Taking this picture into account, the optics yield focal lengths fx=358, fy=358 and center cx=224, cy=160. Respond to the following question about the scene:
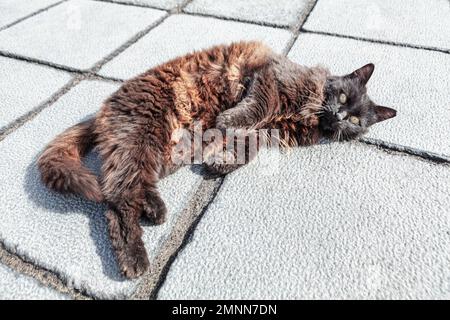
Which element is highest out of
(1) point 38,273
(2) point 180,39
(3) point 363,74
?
(3) point 363,74

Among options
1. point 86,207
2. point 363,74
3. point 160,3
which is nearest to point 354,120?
point 363,74

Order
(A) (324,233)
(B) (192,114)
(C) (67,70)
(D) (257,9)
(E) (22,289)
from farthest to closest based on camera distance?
(D) (257,9), (C) (67,70), (B) (192,114), (A) (324,233), (E) (22,289)

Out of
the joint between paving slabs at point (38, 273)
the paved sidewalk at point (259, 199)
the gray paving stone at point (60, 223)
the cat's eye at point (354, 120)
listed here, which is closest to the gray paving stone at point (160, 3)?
the paved sidewalk at point (259, 199)

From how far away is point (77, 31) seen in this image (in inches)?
87.2

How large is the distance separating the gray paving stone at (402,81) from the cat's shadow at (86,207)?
0.90 m

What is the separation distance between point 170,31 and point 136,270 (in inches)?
64.0

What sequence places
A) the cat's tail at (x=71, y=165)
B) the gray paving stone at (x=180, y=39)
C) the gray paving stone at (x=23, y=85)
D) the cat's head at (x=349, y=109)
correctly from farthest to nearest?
1. the gray paving stone at (x=180, y=39)
2. the gray paving stone at (x=23, y=85)
3. the cat's head at (x=349, y=109)
4. the cat's tail at (x=71, y=165)

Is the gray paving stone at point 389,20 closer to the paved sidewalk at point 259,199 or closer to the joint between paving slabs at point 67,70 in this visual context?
the paved sidewalk at point 259,199

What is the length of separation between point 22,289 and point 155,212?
1.40ft

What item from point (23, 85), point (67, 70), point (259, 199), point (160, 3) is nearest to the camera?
point (259, 199)

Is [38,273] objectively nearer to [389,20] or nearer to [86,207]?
[86,207]

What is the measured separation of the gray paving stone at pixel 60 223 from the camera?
1.03 m
